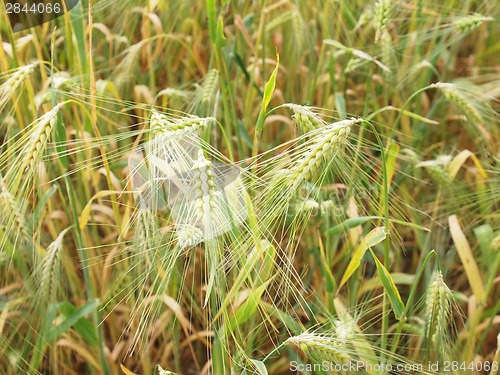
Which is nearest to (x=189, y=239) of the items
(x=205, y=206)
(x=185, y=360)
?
(x=205, y=206)

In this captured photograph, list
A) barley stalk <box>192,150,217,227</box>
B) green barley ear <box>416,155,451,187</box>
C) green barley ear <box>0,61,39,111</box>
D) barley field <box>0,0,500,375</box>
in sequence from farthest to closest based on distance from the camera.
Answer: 1. green barley ear <box>416,155,451,187</box>
2. green barley ear <box>0,61,39,111</box>
3. barley field <box>0,0,500,375</box>
4. barley stalk <box>192,150,217,227</box>

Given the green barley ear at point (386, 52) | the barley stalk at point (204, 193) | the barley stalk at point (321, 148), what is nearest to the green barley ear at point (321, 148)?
the barley stalk at point (321, 148)

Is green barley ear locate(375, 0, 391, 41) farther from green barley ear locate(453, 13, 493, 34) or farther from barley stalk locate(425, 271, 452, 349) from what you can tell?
barley stalk locate(425, 271, 452, 349)

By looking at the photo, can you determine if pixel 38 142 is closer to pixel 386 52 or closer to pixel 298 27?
pixel 298 27

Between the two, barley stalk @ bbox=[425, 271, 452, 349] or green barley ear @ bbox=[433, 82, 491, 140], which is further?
green barley ear @ bbox=[433, 82, 491, 140]

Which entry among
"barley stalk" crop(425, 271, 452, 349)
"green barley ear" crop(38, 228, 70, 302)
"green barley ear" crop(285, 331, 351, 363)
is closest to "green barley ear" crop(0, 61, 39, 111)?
"green barley ear" crop(38, 228, 70, 302)

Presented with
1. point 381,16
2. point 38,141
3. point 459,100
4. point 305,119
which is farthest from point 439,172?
point 38,141

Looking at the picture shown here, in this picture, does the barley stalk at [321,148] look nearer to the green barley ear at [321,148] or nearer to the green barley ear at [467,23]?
the green barley ear at [321,148]

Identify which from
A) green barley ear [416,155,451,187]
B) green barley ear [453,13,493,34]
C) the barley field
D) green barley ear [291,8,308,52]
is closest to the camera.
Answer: the barley field
